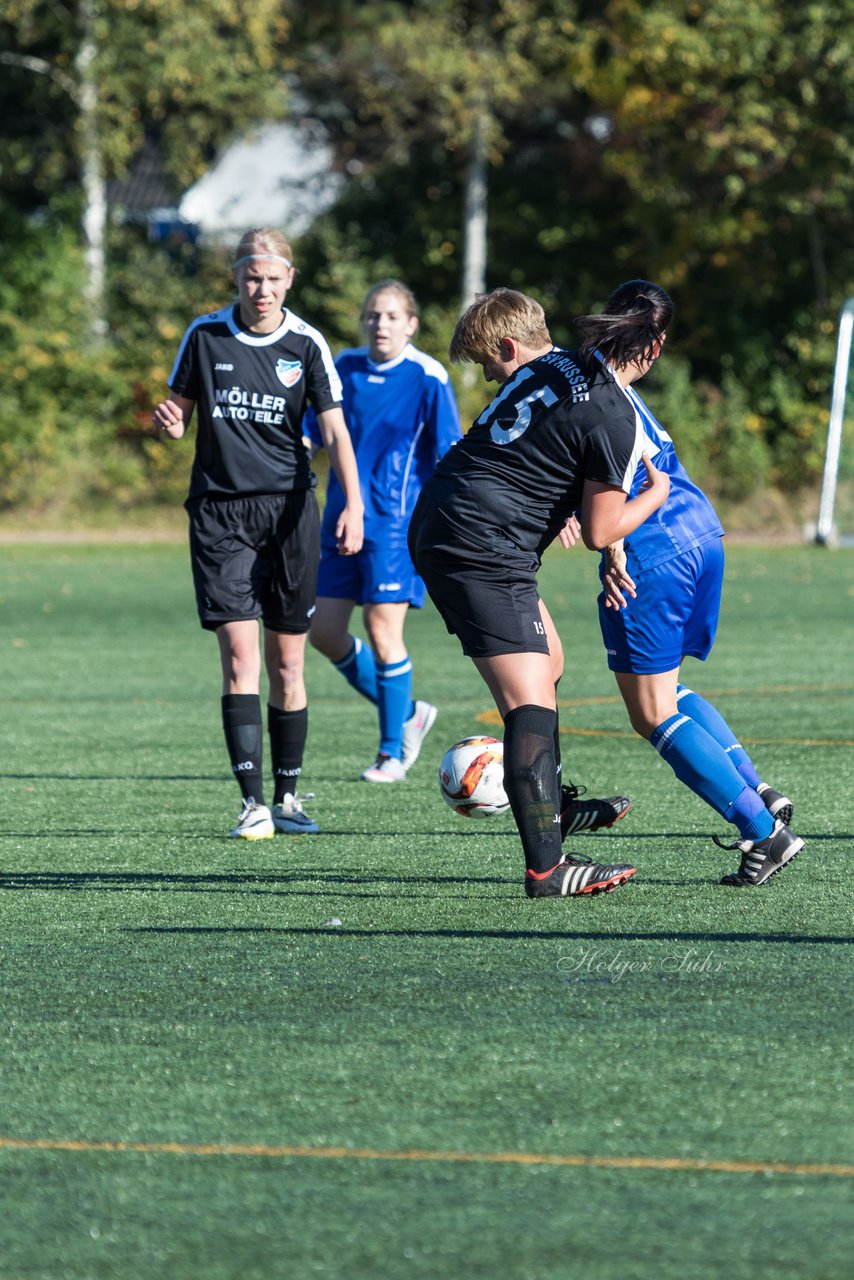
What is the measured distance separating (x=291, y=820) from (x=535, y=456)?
2069 mm

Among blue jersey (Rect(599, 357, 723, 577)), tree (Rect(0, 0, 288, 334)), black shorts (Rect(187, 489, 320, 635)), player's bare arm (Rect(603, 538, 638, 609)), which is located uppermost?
tree (Rect(0, 0, 288, 334))

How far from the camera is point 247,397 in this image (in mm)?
6539

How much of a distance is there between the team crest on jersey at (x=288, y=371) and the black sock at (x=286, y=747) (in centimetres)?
117

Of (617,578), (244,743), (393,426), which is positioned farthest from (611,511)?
(393,426)

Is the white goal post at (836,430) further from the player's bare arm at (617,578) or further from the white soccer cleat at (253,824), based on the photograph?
the player's bare arm at (617,578)

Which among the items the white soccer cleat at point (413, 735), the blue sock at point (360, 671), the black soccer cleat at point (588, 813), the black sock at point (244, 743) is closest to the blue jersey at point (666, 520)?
the black soccer cleat at point (588, 813)

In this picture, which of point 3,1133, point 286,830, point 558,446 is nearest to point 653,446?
point 558,446

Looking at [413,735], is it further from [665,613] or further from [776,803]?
[665,613]

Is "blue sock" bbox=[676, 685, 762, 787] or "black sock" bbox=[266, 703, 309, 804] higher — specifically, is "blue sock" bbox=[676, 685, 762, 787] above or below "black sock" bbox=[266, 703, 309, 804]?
above

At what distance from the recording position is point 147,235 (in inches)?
1247

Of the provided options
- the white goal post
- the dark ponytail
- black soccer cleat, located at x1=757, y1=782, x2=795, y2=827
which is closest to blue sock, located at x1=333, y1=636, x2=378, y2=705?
black soccer cleat, located at x1=757, y1=782, x2=795, y2=827

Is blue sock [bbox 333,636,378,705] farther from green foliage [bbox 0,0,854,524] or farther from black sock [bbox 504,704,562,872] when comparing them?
green foliage [bbox 0,0,854,524]

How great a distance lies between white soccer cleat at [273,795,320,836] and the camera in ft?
22.1

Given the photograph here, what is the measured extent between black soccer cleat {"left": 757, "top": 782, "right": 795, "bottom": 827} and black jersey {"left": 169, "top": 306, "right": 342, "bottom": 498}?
77.9 inches
